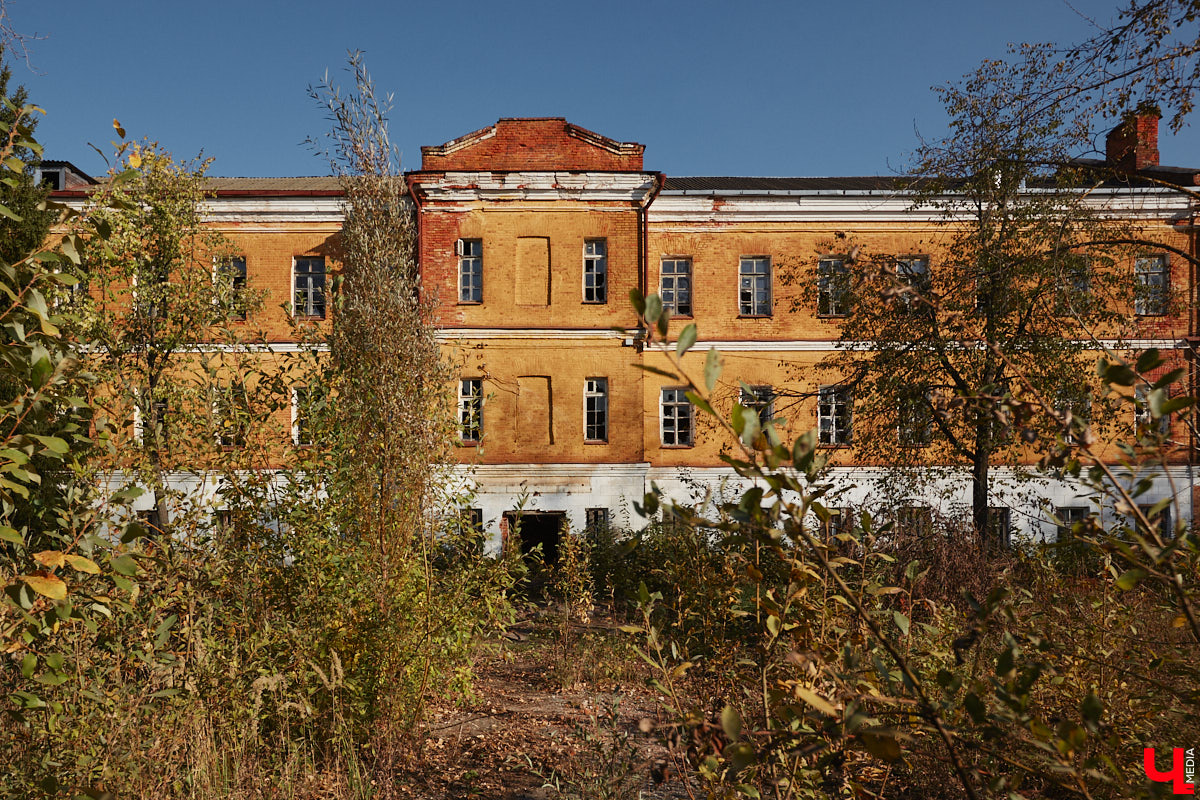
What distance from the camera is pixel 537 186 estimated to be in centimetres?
1580

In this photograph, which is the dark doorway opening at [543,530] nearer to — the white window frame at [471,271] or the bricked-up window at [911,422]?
the white window frame at [471,271]

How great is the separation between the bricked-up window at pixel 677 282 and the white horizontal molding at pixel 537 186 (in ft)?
6.92

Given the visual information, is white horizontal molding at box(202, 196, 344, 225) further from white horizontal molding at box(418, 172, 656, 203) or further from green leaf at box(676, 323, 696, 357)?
green leaf at box(676, 323, 696, 357)

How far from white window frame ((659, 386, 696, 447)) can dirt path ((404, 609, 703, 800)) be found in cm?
818

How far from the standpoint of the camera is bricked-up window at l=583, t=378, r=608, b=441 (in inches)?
624

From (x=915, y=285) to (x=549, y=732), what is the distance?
4485 mm

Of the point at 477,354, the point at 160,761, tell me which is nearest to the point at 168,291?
the point at 477,354

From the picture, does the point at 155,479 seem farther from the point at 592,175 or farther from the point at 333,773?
the point at 592,175

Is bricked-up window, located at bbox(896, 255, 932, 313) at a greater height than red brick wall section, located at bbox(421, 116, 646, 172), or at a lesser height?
lesser

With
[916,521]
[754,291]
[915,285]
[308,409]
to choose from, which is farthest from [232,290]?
→ [754,291]

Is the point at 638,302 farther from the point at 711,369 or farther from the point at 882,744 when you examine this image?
the point at 882,744

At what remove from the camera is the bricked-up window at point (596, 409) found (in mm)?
15844

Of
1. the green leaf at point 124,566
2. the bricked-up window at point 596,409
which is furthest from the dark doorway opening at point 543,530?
the green leaf at point 124,566

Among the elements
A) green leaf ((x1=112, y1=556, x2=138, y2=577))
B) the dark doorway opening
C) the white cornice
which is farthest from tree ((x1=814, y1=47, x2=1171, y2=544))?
green leaf ((x1=112, y1=556, x2=138, y2=577))
